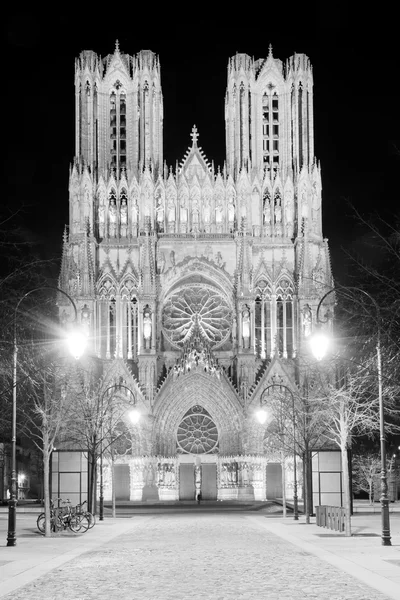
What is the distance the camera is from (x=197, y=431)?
254ft

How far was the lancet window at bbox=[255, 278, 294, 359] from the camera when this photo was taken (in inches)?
3098

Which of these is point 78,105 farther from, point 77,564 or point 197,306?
point 77,564

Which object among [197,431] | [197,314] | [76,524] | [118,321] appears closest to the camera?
[76,524]

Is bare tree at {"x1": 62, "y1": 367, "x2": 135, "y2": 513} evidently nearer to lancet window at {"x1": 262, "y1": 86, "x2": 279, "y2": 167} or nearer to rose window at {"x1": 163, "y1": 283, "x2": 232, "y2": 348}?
rose window at {"x1": 163, "y1": 283, "x2": 232, "y2": 348}

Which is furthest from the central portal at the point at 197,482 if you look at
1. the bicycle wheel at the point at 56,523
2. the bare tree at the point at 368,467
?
the bicycle wheel at the point at 56,523

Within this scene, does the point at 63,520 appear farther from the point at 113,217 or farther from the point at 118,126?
the point at 118,126

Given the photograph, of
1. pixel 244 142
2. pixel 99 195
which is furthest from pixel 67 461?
pixel 244 142

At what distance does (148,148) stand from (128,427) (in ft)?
69.2

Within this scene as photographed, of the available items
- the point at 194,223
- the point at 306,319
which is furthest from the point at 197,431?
the point at 194,223

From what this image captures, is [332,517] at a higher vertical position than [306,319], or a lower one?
lower

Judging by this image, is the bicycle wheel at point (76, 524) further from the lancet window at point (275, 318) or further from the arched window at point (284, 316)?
the arched window at point (284, 316)

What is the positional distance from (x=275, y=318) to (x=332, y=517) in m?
41.3

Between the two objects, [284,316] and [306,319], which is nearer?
[306,319]

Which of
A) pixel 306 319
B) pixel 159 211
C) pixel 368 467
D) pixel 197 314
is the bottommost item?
pixel 368 467
